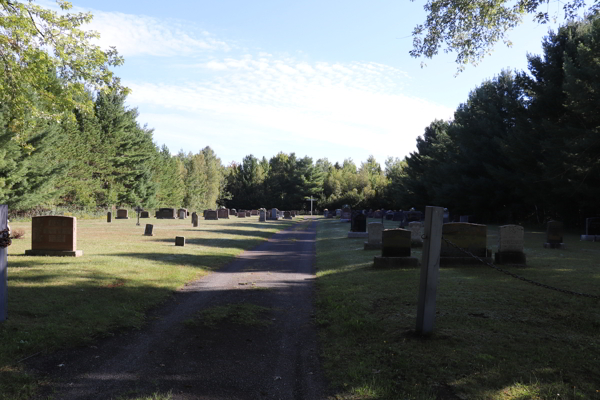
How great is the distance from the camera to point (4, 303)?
20.2ft

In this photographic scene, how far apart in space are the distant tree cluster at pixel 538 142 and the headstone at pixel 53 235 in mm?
16329

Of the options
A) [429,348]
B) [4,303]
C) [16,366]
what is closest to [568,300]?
[429,348]

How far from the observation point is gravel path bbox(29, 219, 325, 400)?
13.8ft

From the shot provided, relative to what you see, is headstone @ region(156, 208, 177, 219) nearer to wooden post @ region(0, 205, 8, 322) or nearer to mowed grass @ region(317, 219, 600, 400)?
mowed grass @ region(317, 219, 600, 400)

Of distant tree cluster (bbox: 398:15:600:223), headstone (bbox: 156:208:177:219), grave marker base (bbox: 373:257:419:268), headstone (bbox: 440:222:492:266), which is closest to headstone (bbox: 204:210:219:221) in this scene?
headstone (bbox: 156:208:177:219)

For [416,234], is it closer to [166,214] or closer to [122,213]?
[122,213]

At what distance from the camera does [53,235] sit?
1339 centimetres

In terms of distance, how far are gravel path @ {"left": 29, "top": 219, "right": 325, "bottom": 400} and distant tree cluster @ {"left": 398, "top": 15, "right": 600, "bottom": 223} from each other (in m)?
11.5

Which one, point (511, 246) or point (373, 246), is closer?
point (511, 246)

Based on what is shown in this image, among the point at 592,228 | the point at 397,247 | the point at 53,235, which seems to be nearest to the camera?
the point at 397,247

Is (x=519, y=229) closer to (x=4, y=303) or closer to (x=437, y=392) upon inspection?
(x=437, y=392)

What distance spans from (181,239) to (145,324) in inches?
458

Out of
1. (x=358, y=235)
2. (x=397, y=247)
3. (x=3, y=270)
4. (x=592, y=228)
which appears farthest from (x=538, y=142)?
(x=3, y=270)

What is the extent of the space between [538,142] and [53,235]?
3136 cm
